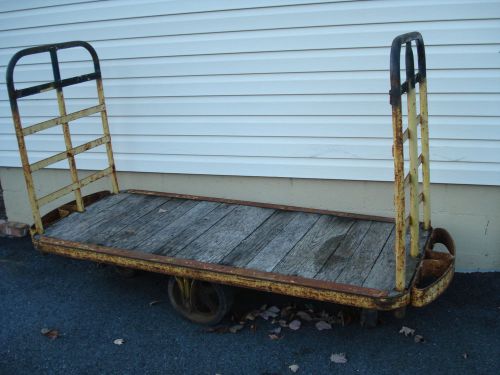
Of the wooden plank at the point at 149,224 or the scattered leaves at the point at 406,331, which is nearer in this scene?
the scattered leaves at the point at 406,331

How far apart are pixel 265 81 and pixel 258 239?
1.37 m

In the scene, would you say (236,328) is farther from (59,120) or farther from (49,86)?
(49,86)

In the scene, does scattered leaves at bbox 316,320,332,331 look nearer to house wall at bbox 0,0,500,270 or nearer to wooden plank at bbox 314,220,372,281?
wooden plank at bbox 314,220,372,281

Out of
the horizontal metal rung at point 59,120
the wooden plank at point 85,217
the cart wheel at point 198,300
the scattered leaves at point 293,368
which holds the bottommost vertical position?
the scattered leaves at point 293,368

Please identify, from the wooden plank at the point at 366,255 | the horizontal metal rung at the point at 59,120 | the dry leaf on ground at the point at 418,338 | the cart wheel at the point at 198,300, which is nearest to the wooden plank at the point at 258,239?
the cart wheel at the point at 198,300

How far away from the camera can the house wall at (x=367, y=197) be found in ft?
15.6

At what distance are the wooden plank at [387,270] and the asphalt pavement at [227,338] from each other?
546 millimetres

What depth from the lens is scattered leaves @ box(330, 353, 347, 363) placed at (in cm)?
391

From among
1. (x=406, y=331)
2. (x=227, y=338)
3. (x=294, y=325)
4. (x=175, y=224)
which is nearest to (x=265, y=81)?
(x=175, y=224)

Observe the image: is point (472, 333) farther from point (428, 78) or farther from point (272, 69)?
point (272, 69)

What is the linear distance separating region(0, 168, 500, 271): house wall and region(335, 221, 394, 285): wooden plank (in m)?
0.39

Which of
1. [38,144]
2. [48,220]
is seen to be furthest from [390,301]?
[38,144]

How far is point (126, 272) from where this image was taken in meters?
5.26

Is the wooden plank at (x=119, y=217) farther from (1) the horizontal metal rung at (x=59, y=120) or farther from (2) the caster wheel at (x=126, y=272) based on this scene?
(1) the horizontal metal rung at (x=59, y=120)
